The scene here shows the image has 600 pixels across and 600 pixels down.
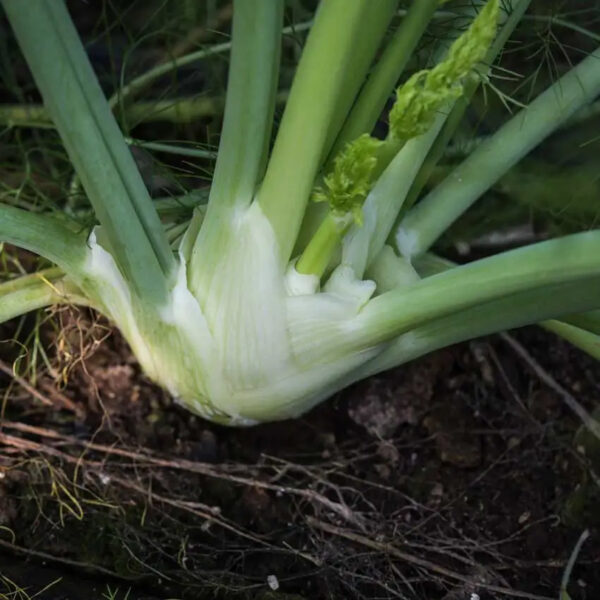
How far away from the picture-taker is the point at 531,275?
1.67ft

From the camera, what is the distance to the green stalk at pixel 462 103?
23.5 inches

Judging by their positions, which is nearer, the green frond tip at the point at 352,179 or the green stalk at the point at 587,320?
the green frond tip at the point at 352,179

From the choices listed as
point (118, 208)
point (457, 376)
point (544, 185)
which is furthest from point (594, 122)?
point (118, 208)

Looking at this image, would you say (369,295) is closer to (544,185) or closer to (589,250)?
Result: (589,250)

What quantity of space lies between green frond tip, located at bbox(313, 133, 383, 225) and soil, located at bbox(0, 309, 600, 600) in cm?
26

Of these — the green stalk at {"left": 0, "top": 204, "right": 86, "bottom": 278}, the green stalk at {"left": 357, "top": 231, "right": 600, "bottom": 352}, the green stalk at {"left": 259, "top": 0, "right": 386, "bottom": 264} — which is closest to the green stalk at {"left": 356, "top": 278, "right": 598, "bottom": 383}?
the green stalk at {"left": 357, "top": 231, "right": 600, "bottom": 352}

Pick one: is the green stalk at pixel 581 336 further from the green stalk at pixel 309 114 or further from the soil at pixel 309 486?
the green stalk at pixel 309 114

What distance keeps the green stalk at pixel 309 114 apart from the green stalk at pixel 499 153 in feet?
0.35

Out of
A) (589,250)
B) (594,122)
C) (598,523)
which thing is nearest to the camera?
(589,250)

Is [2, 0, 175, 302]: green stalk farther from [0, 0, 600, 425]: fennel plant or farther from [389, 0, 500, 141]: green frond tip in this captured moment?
[389, 0, 500, 141]: green frond tip

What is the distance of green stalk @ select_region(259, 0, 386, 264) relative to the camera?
507mm

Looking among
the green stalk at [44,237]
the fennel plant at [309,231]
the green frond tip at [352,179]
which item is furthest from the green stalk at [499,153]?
the green stalk at [44,237]

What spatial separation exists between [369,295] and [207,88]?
371 mm

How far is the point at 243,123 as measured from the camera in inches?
21.6
